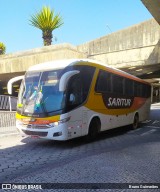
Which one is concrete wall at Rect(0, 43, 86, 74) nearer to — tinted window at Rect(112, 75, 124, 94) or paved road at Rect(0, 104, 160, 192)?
tinted window at Rect(112, 75, 124, 94)

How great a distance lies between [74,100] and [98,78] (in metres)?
2.03

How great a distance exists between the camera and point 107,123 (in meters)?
12.5

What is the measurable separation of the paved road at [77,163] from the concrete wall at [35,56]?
10.4 m

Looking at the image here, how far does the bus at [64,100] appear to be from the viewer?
9445 mm

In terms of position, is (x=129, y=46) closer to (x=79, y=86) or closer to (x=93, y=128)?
(x=93, y=128)

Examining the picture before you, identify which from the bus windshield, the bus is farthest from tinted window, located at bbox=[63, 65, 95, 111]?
the bus windshield

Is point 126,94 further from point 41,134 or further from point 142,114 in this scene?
point 41,134

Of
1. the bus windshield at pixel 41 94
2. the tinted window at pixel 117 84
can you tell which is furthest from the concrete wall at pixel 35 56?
the bus windshield at pixel 41 94

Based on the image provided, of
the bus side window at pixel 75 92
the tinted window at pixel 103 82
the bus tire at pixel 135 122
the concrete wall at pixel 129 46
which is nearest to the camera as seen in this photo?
the bus side window at pixel 75 92

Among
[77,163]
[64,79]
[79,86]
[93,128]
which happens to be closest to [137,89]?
[93,128]

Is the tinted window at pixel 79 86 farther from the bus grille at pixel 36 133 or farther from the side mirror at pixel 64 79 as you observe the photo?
the bus grille at pixel 36 133

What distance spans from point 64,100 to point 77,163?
2.68 metres

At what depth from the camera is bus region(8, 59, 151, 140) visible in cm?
945

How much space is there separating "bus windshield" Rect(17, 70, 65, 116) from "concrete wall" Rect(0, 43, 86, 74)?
9874 mm
